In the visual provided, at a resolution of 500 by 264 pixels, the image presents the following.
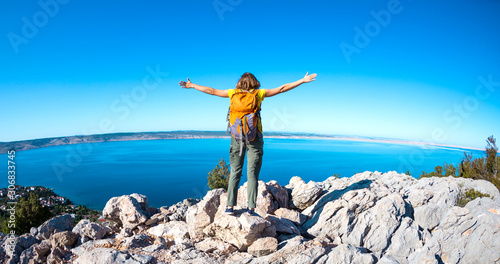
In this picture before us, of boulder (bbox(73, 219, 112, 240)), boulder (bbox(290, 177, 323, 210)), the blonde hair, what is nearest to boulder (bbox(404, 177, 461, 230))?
boulder (bbox(290, 177, 323, 210))

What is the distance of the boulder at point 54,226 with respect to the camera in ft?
18.1

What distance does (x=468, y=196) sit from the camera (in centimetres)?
778

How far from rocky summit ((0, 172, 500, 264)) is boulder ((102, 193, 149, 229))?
2 cm

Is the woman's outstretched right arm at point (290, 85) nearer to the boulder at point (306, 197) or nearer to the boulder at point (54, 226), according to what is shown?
the boulder at point (306, 197)

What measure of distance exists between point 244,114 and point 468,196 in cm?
831

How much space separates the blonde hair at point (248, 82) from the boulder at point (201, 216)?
274cm

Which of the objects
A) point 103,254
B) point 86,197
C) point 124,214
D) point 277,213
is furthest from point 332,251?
point 86,197

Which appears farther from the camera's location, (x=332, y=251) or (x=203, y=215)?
(x=203, y=215)

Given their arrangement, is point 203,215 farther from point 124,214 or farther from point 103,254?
point 124,214

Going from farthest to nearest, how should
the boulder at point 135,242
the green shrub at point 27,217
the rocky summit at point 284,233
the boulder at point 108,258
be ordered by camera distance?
the green shrub at point 27,217, the boulder at point 135,242, the rocky summit at point 284,233, the boulder at point 108,258

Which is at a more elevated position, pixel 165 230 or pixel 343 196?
pixel 343 196

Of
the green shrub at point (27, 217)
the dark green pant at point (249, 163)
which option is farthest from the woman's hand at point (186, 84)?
the green shrub at point (27, 217)

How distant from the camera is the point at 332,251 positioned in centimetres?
415

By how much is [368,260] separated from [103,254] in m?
4.40
